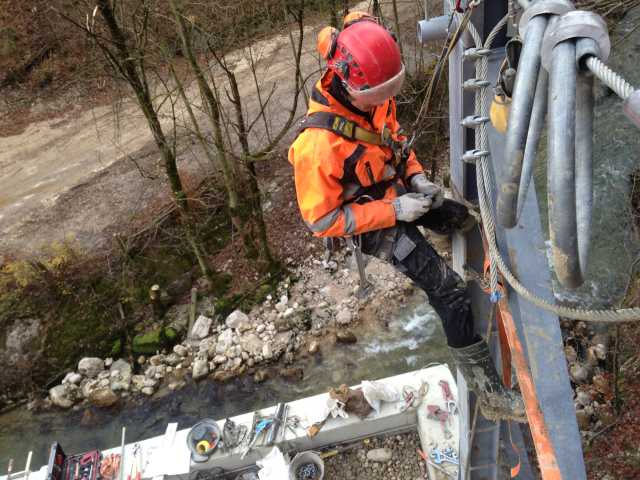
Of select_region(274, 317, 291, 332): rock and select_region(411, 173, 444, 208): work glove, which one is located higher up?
select_region(411, 173, 444, 208): work glove

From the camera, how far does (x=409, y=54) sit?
10914 mm

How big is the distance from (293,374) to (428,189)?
498cm

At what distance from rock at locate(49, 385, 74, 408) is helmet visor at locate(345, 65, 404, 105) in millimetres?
7134

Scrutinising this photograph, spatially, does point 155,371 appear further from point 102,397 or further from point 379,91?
point 379,91

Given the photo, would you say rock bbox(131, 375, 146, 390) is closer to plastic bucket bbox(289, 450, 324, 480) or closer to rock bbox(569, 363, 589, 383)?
plastic bucket bbox(289, 450, 324, 480)

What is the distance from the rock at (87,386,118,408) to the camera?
7.50m

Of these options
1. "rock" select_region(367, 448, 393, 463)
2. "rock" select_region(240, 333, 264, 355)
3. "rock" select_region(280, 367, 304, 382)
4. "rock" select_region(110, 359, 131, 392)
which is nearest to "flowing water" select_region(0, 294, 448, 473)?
"rock" select_region(280, 367, 304, 382)

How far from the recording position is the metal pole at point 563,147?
2.59ft

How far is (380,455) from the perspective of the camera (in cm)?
538

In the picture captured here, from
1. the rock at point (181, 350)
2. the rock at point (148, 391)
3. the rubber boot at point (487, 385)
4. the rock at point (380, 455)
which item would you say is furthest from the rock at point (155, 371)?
the rubber boot at point (487, 385)

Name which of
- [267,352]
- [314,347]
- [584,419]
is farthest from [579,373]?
[267,352]

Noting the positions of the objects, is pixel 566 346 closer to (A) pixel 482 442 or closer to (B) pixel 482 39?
(A) pixel 482 442

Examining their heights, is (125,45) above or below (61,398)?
above

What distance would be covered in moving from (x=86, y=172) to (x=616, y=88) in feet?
34.9
